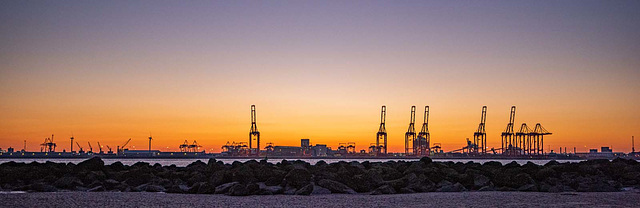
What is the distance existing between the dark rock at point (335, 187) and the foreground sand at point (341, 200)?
0.75 metres

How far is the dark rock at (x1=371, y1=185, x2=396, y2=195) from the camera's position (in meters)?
19.6

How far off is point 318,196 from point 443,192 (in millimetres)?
4519

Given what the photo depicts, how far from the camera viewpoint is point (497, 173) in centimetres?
2244

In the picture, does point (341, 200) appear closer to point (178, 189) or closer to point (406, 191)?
point (406, 191)

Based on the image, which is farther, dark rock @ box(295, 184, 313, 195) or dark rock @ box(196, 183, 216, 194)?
dark rock @ box(196, 183, 216, 194)

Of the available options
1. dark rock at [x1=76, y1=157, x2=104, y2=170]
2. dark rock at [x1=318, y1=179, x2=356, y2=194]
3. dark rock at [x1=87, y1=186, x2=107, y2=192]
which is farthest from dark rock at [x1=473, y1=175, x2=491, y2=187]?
dark rock at [x1=76, y1=157, x2=104, y2=170]

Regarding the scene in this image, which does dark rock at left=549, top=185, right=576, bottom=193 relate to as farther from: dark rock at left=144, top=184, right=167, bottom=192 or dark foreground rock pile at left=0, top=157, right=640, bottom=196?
dark rock at left=144, top=184, right=167, bottom=192

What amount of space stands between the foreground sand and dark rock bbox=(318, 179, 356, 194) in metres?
0.75

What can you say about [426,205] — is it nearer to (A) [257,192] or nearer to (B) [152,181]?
(A) [257,192]

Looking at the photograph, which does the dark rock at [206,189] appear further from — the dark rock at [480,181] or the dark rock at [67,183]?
the dark rock at [480,181]

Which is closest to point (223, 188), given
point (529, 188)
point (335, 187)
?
point (335, 187)

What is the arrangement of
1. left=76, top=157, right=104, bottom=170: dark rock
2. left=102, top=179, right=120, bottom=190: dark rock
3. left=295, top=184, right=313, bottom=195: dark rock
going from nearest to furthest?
left=295, top=184, right=313, bottom=195: dark rock
left=102, top=179, right=120, bottom=190: dark rock
left=76, top=157, right=104, bottom=170: dark rock

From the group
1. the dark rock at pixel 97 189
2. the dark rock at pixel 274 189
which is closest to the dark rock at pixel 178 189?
the dark rock at pixel 97 189

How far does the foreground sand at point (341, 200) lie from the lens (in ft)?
51.8
